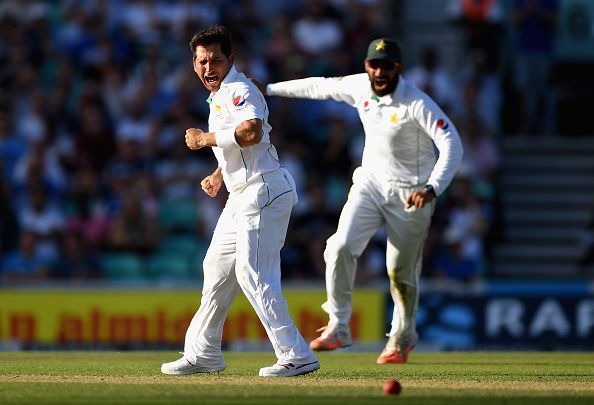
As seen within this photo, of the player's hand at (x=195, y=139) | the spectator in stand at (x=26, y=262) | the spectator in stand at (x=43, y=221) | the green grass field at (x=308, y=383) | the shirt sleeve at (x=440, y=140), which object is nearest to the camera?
the green grass field at (x=308, y=383)

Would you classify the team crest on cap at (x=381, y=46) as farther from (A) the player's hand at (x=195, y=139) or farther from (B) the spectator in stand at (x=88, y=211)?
(B) the spectator in stand at (x=88, y=211)

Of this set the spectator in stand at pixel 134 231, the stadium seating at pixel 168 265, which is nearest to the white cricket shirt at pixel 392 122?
the stadium seating at pixel 168 265

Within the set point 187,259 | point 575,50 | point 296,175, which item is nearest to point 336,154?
point 296,175

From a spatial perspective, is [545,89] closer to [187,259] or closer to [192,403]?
[187,259]

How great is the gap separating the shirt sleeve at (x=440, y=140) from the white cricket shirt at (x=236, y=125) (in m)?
1.19

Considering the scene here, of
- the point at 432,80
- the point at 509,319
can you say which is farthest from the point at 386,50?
the point at 432,80

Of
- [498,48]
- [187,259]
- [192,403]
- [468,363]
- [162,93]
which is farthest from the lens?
[498,48]

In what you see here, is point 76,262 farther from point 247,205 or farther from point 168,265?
point 247,205

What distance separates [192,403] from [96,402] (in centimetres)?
52

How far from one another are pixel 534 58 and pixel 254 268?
1039 cm

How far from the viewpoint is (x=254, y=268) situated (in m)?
7.79

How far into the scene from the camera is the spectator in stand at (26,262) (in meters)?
14.6

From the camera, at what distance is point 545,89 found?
58.0 feet

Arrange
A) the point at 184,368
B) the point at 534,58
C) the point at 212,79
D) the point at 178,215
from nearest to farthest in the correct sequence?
1. the point at 212,79
2. the point at 184,368
3. the point at 178,215
4. the point at 534,58
